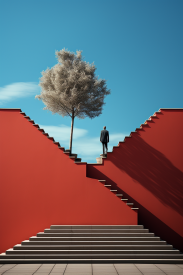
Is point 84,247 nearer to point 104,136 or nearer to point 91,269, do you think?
point 91,269

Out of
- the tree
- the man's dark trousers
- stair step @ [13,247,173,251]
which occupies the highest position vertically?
the tree

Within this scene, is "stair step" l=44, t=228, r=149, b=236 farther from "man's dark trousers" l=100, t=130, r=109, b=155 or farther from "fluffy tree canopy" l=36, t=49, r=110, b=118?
"fluffy tree canopy" l=36, t=49, r=110, b=118

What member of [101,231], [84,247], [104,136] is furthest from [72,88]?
[84,247]

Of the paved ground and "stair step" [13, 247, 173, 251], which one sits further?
"stair step" [13, 247, 173, 251]

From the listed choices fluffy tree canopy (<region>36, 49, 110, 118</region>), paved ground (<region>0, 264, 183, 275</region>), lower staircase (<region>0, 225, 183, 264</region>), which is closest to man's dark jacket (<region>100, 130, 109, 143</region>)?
fluffy tree canopy (<region>36, 49, 110, 118</region>)

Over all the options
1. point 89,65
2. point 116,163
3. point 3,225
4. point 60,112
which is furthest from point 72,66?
point 3,225

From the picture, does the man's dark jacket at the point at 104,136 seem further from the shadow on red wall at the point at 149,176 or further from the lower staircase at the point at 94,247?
the lower staircase at the point at 94,247

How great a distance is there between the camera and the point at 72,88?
48.7 feet

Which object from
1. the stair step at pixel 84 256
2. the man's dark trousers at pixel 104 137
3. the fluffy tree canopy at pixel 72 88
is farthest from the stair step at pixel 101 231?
the fluffy tree canopy at pixel 72 88

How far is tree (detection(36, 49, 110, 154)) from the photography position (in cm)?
1474

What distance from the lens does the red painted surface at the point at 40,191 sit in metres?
10.4

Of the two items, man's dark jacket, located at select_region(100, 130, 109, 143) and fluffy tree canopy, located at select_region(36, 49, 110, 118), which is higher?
fluffy tree canopy, located at select_region(36, 49, 110, 118)

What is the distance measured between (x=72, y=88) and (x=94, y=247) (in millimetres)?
9107

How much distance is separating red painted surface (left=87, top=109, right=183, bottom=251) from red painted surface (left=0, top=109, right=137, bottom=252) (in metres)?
1.23
